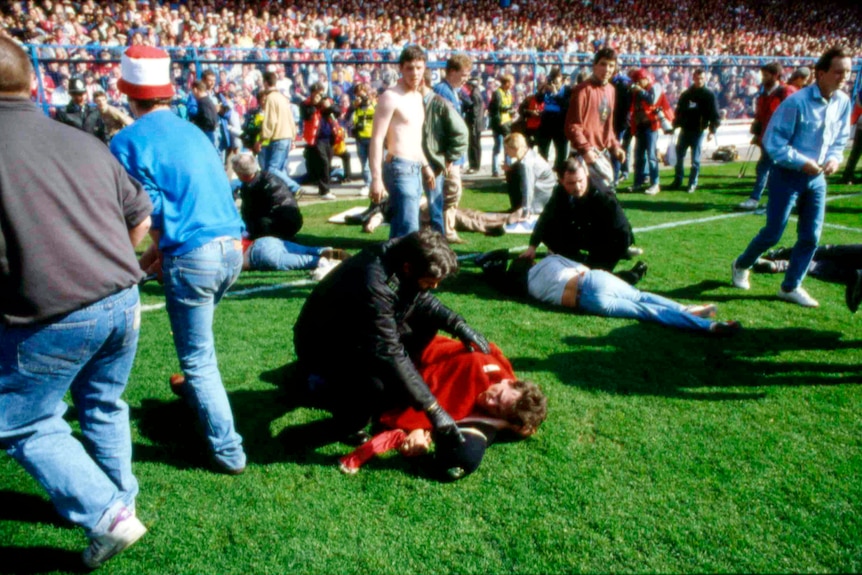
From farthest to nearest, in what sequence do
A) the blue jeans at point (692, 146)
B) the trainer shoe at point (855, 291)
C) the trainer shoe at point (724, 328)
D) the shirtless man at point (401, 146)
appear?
1. the blue jeans at point (692, 146)
2. the shirtless man at point (401, 146)
3. the trainer shoe at point (724, 328)
4. the trainer shoe at point (855, 291)

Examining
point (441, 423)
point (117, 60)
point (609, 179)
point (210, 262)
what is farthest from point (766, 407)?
point (117, 60)

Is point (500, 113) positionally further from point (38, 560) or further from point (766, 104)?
point (38, 560)

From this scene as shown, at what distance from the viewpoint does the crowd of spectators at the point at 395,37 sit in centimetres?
1124

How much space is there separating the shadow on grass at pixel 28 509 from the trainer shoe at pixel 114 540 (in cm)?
37

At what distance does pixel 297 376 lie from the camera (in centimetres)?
354

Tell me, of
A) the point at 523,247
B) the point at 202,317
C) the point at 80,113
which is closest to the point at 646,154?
the point at 523,247

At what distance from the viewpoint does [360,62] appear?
38.5 ft

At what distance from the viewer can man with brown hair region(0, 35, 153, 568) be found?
1.98 metres

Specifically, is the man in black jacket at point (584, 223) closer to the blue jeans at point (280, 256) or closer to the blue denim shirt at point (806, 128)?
the blue denim shirt at point (806, 128)

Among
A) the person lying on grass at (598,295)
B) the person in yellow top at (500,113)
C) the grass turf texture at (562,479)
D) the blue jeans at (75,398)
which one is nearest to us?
the blue jeans at (75,398)

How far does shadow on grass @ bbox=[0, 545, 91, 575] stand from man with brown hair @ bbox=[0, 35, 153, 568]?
0.13m

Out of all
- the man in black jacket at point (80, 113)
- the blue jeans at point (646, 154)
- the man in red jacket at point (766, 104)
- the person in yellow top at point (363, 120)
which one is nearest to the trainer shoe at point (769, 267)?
the man in red jacket at point (766, 104)

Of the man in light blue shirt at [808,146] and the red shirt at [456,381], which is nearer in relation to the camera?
the red shirt at [456,381]

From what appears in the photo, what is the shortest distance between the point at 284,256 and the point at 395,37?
46.4ft
